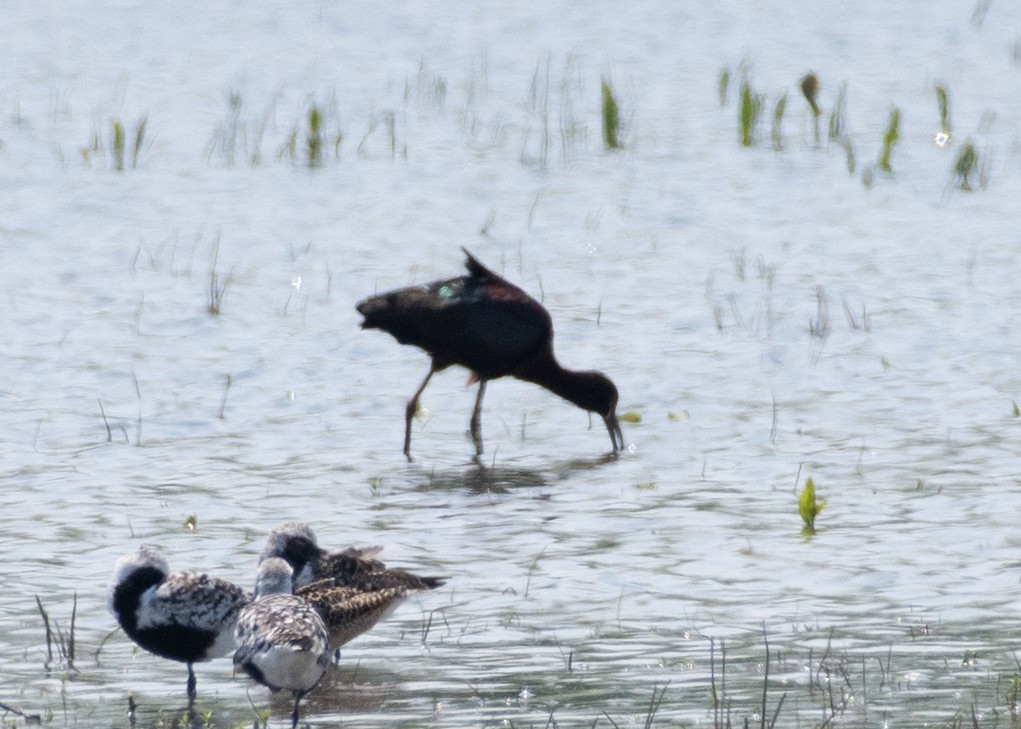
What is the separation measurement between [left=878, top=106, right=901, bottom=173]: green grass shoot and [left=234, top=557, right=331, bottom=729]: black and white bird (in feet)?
40.8

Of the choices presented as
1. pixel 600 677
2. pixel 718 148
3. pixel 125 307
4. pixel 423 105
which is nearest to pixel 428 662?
pixel 600 677

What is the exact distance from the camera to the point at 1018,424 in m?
11.0

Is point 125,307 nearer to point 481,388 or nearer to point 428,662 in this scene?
point 481,388

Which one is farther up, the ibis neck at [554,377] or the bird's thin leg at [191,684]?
the ibis neck at [554,377]

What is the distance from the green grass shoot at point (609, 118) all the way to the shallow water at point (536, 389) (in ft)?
0.97

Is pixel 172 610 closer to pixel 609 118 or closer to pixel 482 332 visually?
pixel 482 332

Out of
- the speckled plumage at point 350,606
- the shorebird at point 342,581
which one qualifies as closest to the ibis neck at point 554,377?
the shorebird at point 342,581

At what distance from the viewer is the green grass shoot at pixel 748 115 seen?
19.4 m

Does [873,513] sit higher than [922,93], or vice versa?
[922,93]

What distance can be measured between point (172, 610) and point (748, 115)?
13.7 meters

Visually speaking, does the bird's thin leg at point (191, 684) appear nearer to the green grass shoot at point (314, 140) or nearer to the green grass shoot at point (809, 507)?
the green grass shoot at point (809, 507)

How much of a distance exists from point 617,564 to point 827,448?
94.5 inches

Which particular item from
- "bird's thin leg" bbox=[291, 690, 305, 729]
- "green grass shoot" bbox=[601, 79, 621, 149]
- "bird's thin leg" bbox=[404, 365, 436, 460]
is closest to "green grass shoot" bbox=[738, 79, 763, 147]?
"green grass shoot" bbox=[601, 79, 621, 149]

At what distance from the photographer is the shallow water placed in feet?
24.0
